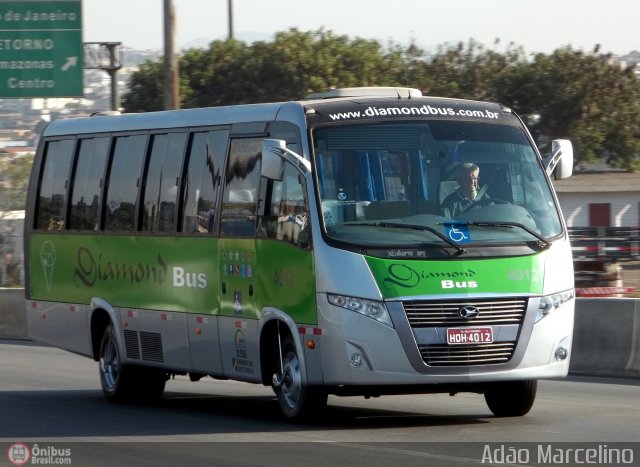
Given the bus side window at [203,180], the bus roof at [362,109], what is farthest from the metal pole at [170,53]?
the bus roof at [362,109]

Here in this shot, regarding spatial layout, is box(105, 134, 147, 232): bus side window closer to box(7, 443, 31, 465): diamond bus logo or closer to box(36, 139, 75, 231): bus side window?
box(36, 139, 75, 231): bus side window

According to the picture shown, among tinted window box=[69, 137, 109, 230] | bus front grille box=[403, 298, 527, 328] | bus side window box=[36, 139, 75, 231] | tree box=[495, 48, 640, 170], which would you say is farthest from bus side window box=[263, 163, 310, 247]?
tree box=[495, 48, 640, 170]

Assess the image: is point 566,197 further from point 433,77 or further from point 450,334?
point 450,334

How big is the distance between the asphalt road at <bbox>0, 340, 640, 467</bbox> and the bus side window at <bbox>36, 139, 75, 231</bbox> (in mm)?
1972

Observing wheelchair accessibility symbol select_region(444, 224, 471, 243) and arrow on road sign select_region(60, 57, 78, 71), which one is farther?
arrow on road sign select_region(60, 57, 78, 71)

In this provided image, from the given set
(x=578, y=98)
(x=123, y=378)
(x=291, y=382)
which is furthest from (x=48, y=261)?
(x=578, y=98)

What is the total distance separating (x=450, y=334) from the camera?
1073cm

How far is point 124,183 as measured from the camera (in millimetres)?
14898

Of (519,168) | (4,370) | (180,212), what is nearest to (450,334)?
(519,168)

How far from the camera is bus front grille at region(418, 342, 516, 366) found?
10.7 metres

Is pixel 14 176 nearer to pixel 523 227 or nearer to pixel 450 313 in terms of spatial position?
pixel 523 227

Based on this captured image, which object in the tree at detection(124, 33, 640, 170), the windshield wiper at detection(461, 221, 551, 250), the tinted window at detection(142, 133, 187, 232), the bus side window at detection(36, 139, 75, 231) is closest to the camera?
the windshield wiper at detection(461, 221, 551, 250)

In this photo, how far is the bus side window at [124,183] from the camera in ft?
48.1

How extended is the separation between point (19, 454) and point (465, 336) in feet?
11.1
